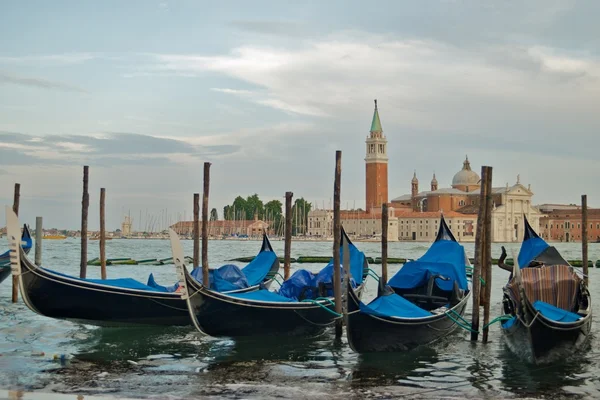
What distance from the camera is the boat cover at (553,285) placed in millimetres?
8125

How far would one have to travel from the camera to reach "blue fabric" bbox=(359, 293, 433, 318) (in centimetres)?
732

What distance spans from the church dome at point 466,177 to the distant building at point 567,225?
7.87 metres

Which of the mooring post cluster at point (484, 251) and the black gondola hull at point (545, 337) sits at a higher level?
the mooring post cluster at point (484, 251)

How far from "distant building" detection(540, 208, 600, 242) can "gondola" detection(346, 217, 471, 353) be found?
235 feet

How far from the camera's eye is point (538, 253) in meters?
9.99

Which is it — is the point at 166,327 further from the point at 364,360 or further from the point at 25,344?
the point at 364,360

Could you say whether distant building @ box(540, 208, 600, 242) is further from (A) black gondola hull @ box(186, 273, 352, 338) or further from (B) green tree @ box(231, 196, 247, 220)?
(A) black gondola hull @ box(186, 273, 352, 338)

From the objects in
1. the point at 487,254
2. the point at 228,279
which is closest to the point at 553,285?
the point at 487,254

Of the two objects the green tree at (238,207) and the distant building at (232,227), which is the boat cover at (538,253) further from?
the green tree at (238,207)

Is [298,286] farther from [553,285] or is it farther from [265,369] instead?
[553,285]

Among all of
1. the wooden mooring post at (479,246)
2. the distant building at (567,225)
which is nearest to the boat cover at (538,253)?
the wooden mooring post at (479,246)

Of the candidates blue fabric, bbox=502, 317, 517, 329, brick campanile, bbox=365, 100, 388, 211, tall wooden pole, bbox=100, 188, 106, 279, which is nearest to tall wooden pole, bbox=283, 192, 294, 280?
tall wooden pole, bbox=100, 188, 106, 279

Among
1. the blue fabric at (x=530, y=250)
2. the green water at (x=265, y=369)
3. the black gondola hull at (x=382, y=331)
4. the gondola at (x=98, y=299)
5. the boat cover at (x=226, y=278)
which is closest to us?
the green water at (x=265, y=369)

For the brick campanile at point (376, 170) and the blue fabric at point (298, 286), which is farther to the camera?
the brick campanile at point (376, 170)
